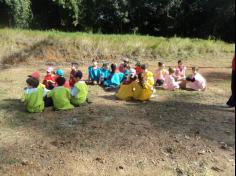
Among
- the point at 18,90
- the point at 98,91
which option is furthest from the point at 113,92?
the point at 18,90

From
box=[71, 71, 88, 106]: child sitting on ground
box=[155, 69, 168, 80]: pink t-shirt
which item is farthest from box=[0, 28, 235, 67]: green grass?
box=[71, 71, 88, 106]: child sitting on ground

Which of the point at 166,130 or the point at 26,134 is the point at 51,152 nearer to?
the point at 26,134

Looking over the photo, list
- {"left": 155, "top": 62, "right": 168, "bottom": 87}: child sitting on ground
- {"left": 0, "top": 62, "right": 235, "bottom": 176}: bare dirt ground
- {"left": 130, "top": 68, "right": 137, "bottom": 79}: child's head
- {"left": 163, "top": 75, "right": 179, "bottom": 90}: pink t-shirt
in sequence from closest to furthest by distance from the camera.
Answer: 1. {"left": 0, "top": 62, "right": 235, "bottom": 176}: bare dirt ground
2. {"left": 130, "top": 68, "right": 137, "bottom": 79}: child's head
3. {"left": 163, "top": 75, "right": 179, "bottom": 90}: pink t-shirt
4. {"left": 155, "top": 62, "right": 168, "bottom": 87}: child sitting on ground

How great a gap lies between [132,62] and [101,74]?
12.4 ft

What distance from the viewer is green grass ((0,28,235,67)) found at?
15.5m

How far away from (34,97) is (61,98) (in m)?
0.54

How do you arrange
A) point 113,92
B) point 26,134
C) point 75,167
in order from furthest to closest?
1. point 113,92
2. point 26,134
3. point 75,167

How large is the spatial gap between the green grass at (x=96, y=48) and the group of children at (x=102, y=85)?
3.86m

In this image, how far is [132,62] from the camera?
599 inches

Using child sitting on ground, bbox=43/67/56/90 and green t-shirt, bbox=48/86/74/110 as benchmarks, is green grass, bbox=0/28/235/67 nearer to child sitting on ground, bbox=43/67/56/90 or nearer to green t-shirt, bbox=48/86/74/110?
child sitting on ground, bbox=43/67/56/90

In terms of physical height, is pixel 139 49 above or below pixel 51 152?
above

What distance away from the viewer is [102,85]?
38.0 ft

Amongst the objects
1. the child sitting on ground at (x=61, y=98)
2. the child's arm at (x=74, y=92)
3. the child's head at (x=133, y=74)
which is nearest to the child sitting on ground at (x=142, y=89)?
the child's head at (x=133, y=74)

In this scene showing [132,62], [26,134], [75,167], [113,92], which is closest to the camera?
[75,167]
